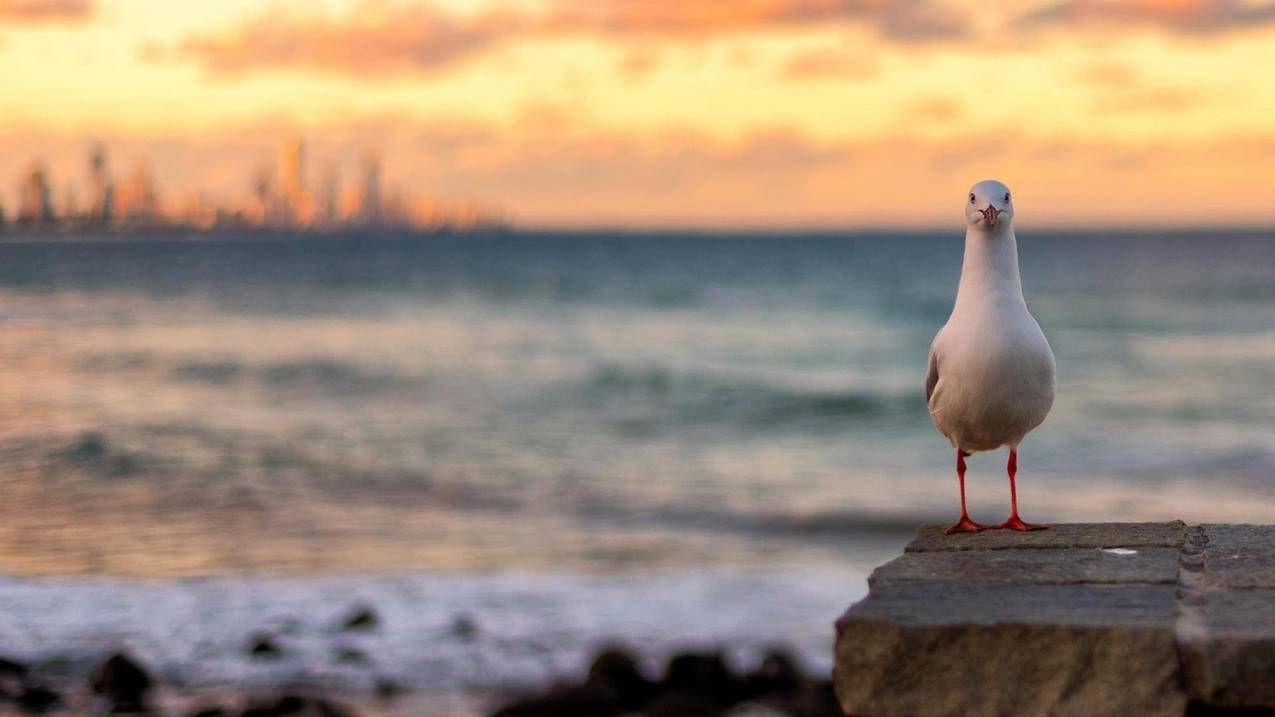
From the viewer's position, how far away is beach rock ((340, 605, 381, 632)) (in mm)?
9188

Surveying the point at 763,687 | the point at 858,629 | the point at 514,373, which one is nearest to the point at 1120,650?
the point at 858,629

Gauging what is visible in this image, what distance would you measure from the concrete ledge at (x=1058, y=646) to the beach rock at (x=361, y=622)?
640 cm

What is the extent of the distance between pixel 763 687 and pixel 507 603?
2.63 meters

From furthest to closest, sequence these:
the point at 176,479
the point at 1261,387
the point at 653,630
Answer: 1. the point at 1261,387
2. the point at 176,479
3. the point at 653,630

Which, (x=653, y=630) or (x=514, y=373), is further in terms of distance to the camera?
(x=514, y=373)

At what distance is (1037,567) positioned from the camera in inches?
137

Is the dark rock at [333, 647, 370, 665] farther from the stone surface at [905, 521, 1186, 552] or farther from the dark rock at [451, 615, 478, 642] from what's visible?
the stone surface at [905, 521, 1186, 552]

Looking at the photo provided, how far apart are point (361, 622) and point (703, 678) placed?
2522 mm

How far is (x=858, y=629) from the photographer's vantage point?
117 inches

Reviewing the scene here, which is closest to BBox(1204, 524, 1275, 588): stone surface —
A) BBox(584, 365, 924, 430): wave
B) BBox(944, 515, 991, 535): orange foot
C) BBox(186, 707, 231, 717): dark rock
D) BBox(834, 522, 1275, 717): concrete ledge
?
BBox(834, 522, 1275, 717): concrete ledge

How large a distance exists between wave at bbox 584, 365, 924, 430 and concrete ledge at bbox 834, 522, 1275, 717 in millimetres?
16583

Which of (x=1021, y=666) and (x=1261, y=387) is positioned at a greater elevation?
(x=1021, y=666)

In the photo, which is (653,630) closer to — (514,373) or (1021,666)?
(1021,666)

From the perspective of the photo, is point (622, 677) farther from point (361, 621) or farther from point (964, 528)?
point (964, 528)
